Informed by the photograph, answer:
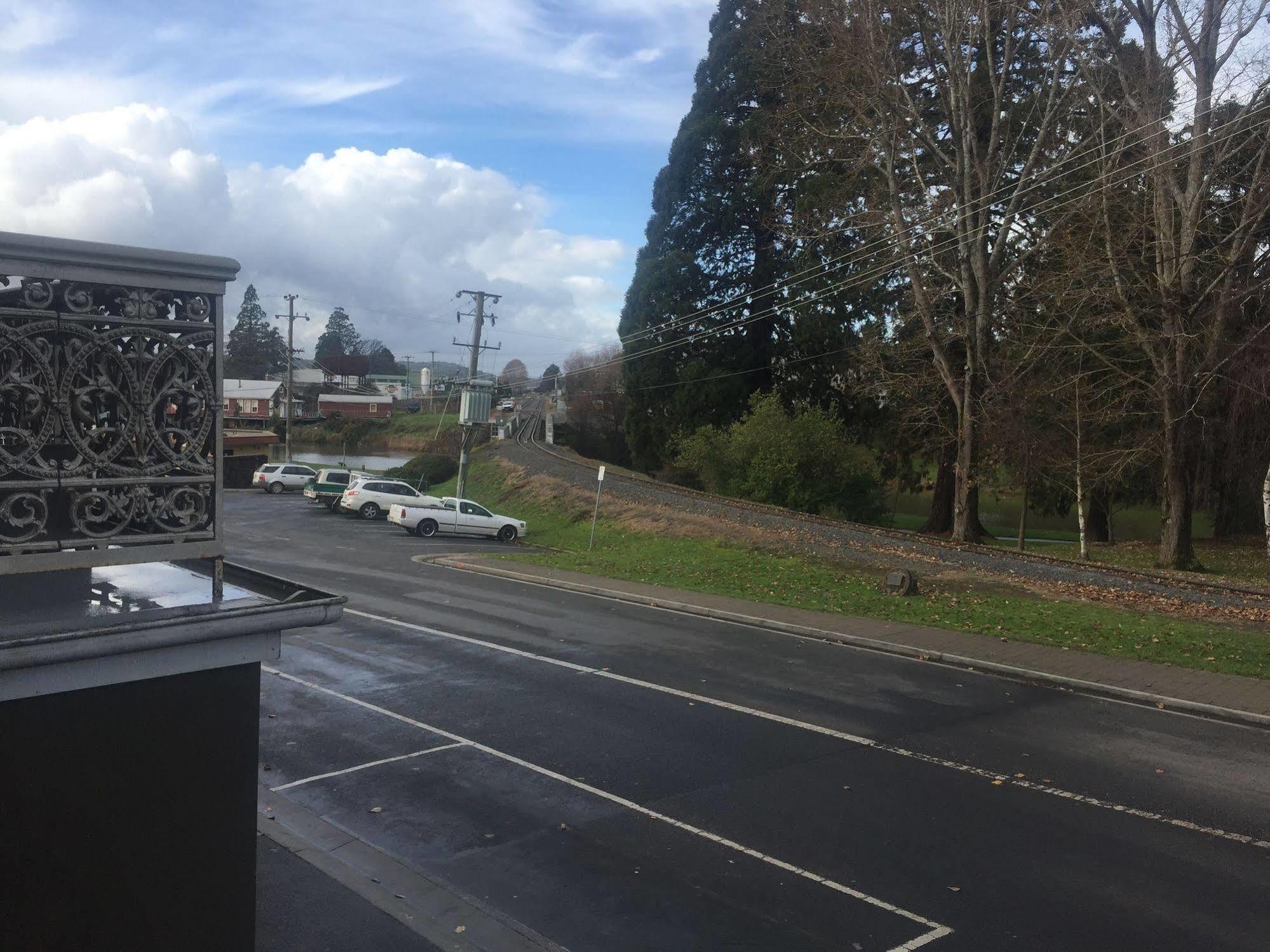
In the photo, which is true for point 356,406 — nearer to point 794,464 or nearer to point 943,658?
point 794,464

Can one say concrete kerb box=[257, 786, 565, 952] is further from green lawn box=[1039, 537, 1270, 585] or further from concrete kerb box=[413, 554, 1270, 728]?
green lawn box=[1039, 537, 1270, 585]

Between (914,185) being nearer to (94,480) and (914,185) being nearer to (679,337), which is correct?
(679,337)

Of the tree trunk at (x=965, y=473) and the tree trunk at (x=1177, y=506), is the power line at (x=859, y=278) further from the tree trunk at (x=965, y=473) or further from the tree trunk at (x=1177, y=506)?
the tree trunk at (x=1177, y=506)

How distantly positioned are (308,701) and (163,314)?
8265 millimetres

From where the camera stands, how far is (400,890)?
6.69 metres

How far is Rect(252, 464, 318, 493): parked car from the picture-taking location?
48.9 metres

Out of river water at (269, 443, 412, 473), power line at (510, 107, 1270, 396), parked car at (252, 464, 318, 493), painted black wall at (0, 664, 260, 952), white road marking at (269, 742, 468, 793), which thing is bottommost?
river water at (269, 443, 412, 473)

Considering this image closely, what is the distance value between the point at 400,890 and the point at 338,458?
80237 millimetres

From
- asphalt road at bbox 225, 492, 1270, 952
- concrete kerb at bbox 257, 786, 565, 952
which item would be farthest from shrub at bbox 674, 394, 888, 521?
concrete kerb at bbox 257, 786, 565, 952

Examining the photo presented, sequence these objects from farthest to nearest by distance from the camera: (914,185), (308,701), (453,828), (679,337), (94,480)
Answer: (679,337)
(914,185)
(308,701)
(453,828)
(94,480)

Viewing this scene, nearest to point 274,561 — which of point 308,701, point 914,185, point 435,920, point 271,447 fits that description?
point 308,701

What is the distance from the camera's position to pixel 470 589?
20766 millimetres

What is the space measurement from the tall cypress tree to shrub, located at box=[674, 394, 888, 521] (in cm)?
588

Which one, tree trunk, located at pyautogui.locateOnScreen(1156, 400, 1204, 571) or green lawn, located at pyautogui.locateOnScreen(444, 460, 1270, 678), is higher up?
tree trunk, located at pyautogui.locateOnScreen(1156, 400, 1204, 571)
